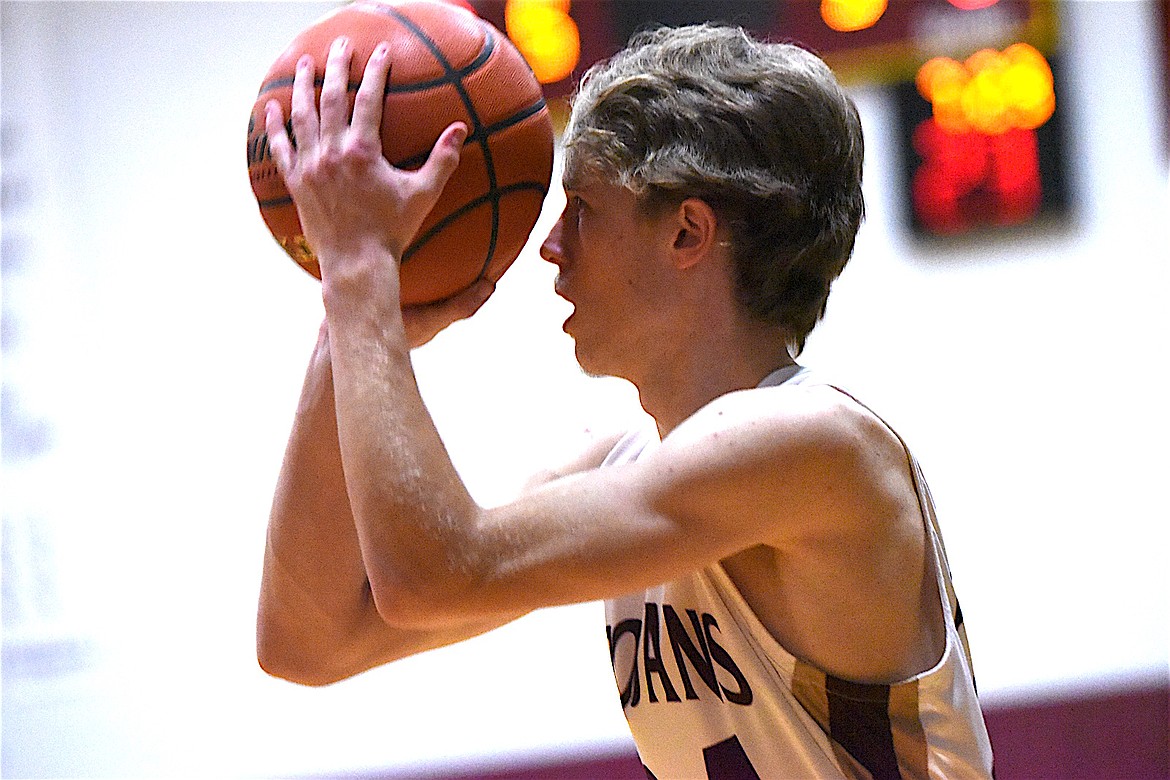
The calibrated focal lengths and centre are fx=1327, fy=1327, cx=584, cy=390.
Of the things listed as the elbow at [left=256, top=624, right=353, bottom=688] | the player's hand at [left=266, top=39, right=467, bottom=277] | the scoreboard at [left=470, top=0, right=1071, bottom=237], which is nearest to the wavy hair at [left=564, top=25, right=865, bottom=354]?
the player's hand at [left=266, top=39, right=467, bottom=277]

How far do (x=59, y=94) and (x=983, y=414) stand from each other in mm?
3471

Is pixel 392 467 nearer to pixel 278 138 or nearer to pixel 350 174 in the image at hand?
pixel 350 174

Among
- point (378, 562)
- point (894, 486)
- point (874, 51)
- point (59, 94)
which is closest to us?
point (378, 562)

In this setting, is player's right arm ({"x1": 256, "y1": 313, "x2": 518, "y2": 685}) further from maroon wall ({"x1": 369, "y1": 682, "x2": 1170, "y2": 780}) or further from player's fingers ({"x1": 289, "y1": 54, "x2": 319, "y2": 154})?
maroon wall ({"x1": 369, "y1": 682, "x2": 1170, "y2": 780})

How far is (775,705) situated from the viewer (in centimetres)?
162

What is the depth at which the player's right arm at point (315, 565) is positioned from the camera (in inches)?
75.0

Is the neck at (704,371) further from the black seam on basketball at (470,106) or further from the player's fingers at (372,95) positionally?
the player's fingers at (372,95)

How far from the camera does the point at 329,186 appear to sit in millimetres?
1544

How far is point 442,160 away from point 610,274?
0.29 m

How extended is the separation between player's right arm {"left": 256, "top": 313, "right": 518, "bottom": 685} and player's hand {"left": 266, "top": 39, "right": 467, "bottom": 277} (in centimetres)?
37

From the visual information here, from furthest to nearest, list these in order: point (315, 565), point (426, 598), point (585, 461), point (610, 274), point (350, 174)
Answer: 1. point (585, 461)
2. point (315, 565)
3. point (610, 274)
4. point (350, 174)
5. point (426, 598)

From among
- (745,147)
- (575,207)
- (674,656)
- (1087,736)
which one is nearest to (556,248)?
(575,207)

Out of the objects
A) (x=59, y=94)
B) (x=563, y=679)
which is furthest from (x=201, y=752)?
(x=59, y=94)

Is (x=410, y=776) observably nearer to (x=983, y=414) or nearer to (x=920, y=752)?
(x=983, y=414)
